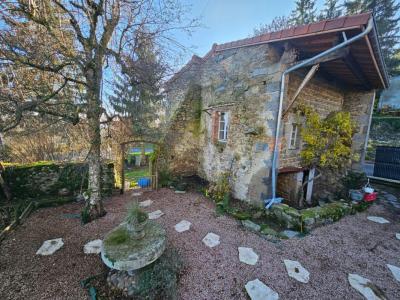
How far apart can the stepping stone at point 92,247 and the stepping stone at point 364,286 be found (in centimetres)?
422

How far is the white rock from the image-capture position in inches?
92.9

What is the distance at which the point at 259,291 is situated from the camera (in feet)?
7.96

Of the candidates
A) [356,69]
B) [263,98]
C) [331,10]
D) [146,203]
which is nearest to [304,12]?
[331,10]

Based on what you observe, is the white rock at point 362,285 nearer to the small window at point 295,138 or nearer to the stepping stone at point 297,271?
the stepping stone at point 297,271

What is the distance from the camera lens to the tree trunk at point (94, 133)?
372cm

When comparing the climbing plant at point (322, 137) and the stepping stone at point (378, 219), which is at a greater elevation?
the climbing plant at point (322, 137)

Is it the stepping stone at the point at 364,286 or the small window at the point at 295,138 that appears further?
the small window at the point at 295,138

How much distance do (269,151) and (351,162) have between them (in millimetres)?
4973

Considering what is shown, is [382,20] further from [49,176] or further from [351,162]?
[49,176]

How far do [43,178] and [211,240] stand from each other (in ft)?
17.6

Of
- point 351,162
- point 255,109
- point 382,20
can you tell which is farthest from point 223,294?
point 382,20

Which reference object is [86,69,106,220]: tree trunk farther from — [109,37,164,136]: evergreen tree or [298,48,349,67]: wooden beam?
[298,48,349,67]: wooden beam

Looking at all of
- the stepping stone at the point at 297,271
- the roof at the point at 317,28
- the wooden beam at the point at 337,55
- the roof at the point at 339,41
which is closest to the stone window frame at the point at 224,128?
the roof at the point at 339,41

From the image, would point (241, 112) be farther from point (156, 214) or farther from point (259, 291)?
point (259, 291)
